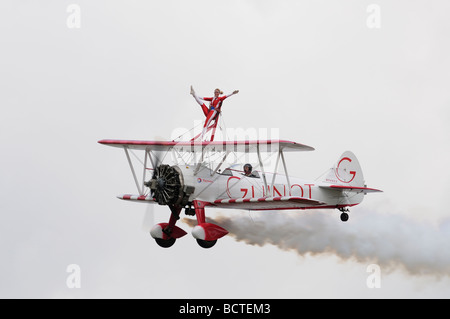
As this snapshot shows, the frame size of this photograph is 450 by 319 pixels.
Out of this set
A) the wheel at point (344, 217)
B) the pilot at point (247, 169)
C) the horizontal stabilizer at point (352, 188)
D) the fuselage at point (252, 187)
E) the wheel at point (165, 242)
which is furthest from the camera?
the wheel at point (344, 217)

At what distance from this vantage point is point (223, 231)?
69.8ft

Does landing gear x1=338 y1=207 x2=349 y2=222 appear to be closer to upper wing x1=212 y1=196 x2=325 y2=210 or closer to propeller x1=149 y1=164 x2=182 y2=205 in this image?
upper wing x1=212 y1=196 x2=325 y2=210

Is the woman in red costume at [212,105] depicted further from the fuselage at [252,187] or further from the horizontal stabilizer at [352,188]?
the horizontal stabilizer at [352,188]

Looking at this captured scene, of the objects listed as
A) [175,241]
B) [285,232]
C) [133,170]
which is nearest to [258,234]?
[285,232]

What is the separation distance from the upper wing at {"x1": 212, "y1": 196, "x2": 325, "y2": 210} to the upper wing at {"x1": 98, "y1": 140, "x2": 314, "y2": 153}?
1215 millimetres

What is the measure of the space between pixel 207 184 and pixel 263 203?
155 centimetres

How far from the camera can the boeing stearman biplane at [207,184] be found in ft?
68.5

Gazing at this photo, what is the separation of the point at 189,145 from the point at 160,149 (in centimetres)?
75

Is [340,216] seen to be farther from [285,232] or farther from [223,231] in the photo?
[223,231]

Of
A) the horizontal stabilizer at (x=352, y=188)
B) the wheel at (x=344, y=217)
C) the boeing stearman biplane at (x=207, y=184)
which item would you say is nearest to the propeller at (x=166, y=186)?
the boeing stearman biplane at (x=207, y=184)

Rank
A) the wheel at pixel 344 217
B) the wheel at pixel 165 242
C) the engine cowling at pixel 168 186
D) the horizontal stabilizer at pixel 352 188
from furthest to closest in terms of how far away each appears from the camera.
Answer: the wheel at pixel 344 217, the horizontal stabilizer at pixel 352 188, the wheel at pixel 165 242, the engine cowling at pixel 168 186

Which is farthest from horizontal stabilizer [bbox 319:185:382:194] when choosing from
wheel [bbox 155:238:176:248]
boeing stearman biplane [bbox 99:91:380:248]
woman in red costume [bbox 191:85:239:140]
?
wheel [bbox 155:238:176:248]

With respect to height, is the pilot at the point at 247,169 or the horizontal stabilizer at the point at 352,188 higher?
the pilot at the point at 247,169

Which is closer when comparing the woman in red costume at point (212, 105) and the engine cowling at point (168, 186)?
the engine cowling at point (168, 186)
